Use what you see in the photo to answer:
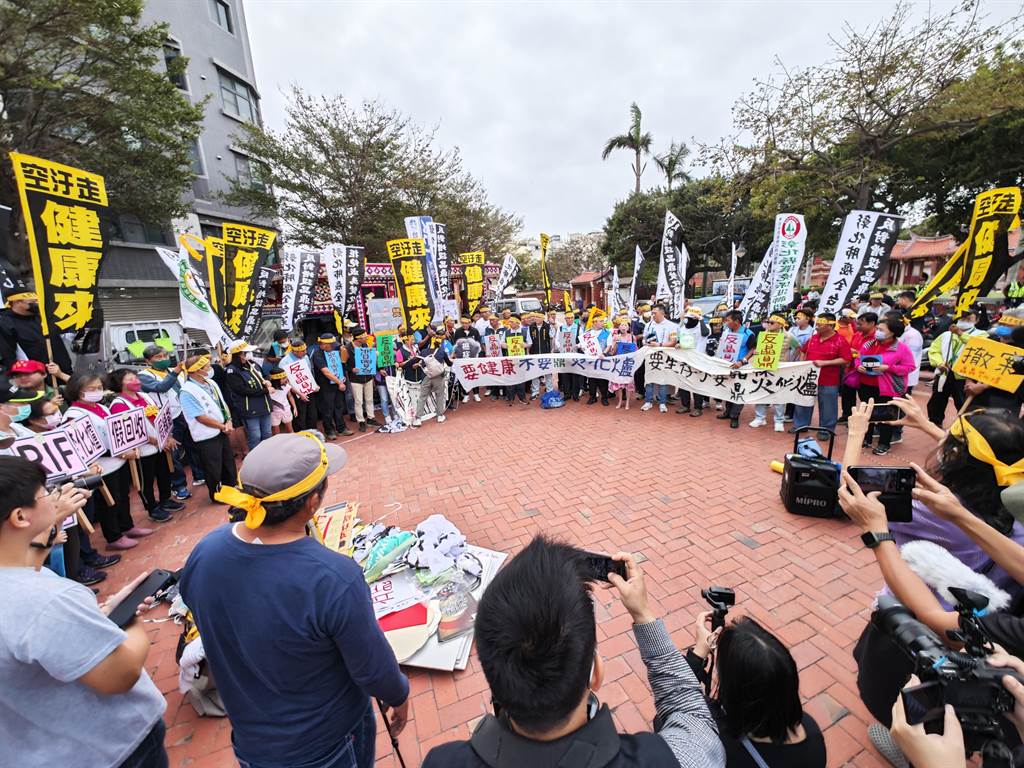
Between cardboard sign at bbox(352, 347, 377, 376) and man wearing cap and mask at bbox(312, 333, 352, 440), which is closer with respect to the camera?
man wearing cap and mask at bbox(312, 333, 352, 440)

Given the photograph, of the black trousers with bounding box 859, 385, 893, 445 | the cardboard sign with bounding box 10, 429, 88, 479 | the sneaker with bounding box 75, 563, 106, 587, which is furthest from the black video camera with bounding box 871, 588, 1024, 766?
the sneaker with bounding box 75, 563, 106, 587

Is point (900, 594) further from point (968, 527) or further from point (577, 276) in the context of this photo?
point (577, 276)

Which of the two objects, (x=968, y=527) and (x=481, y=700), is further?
(x=481, y=700)

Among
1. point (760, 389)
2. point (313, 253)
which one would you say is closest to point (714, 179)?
point (760, 389)

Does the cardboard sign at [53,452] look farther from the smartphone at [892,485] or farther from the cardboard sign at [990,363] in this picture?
the cardboard sign at [990,363]

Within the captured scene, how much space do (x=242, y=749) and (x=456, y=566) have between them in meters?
2.27

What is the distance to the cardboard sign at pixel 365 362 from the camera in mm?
8398

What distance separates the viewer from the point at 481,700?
266 centimetres

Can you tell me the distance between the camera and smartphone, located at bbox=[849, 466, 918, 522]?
76.7 inches

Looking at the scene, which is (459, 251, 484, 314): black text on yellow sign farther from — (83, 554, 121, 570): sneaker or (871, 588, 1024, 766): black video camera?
(871, 588, 1024, 766): black video camera

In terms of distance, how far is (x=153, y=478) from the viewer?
216 inches

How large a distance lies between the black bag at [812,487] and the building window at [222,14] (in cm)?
3195

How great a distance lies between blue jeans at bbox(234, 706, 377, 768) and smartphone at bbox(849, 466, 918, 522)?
2.49 metres

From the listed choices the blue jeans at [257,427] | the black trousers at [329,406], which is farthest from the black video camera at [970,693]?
the black trousers at [329,406]
